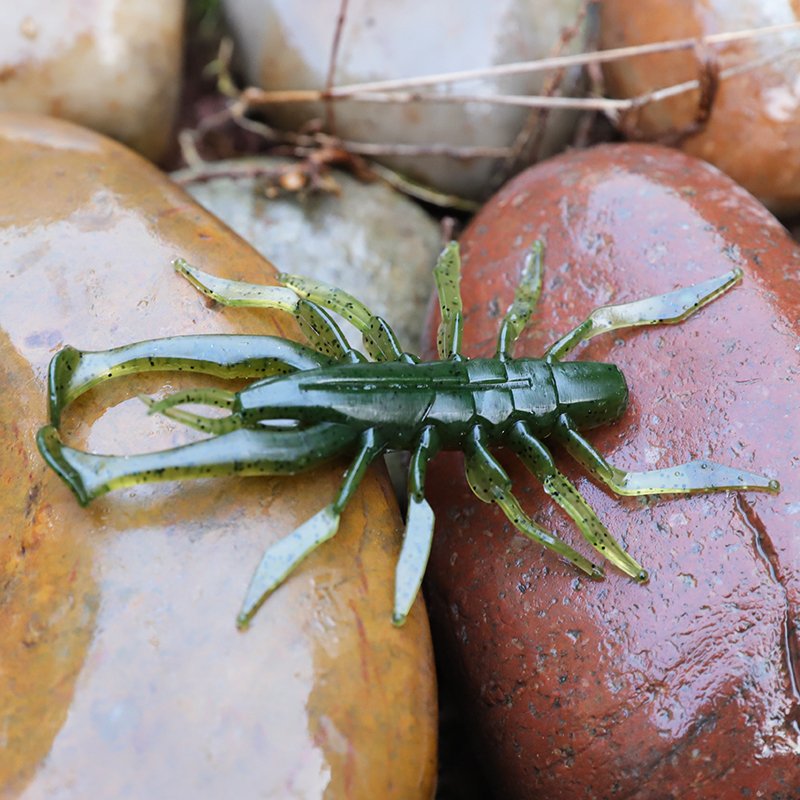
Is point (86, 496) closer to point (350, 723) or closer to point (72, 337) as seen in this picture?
point (72, 337)

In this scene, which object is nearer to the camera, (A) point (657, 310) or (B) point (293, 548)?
(B) point (293, 548)

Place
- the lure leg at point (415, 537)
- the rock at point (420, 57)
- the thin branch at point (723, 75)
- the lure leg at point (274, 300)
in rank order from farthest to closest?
the rock at point (420, 57), the thin branch at point (723, 75), the lure leg at point (274, 300), the lure leg at point (415, 537)

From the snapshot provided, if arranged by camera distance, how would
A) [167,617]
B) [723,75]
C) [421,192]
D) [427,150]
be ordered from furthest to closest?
[421,192] < [427,150] < [723,75] < [167,617]

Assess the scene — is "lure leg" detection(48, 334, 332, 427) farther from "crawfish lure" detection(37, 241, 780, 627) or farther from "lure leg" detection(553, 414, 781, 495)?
"lure leg" detection(553, 414, 781, 495)

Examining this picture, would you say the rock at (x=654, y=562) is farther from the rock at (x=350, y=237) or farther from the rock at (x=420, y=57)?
the rock at (x=420, y=57)

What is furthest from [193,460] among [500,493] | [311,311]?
[500,493]

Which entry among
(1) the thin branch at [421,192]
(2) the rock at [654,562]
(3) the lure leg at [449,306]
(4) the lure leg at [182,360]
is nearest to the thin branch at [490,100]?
(1) the thin branch at [421,192]

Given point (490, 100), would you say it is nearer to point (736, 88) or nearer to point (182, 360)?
point (736, 88)
